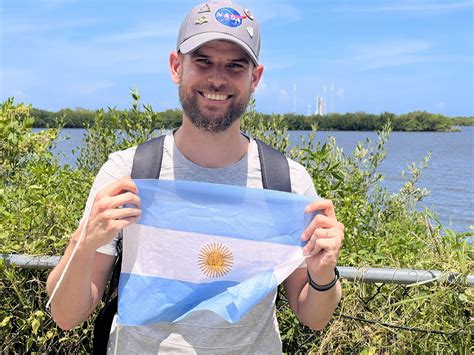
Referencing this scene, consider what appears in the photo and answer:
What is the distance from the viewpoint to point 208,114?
2174 millimetres

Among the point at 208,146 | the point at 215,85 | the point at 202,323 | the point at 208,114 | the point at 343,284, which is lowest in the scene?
the point at 343,284

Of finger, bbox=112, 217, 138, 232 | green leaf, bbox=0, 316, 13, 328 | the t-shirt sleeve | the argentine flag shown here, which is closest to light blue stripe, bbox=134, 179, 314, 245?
the argentine flag

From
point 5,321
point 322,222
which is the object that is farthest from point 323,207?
point 5,321

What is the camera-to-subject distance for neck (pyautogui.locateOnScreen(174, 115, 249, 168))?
222 centimetres

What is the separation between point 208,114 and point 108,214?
1.77 ft

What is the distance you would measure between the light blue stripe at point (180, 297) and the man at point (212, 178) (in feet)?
0.13

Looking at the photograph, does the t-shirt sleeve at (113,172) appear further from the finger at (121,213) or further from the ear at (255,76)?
the ear at (255,76)

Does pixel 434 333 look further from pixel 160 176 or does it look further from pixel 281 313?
pixel 160 176

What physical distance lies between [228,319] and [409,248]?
5.37ft

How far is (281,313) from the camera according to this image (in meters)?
3.22

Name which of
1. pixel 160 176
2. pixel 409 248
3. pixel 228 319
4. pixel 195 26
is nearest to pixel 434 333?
pixel 409 248

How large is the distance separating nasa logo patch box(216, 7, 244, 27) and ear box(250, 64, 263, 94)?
199 millimetres

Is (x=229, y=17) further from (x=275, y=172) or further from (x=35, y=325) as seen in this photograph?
(x=35, y=325)

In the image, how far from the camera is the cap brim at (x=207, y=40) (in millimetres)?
2152
